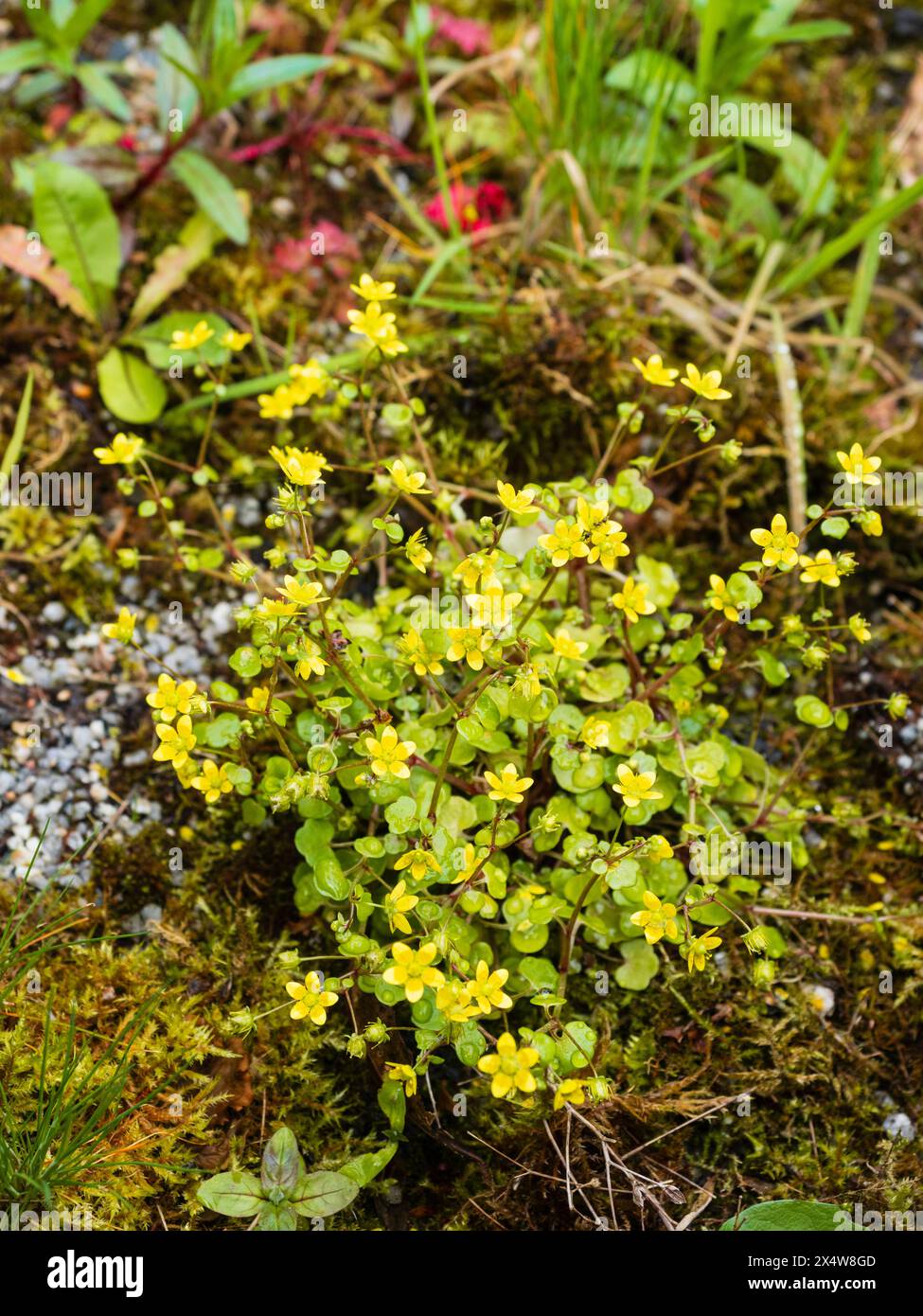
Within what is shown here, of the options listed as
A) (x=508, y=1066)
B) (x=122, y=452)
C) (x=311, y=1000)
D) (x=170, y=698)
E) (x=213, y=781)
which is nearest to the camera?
(x=508, y=1066)

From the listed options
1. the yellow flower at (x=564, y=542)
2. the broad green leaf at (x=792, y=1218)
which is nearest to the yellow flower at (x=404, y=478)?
the yellow flower at (x=564, y=542)

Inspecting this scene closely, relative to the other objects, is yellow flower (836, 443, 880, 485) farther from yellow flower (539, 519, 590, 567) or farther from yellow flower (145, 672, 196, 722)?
yellow flower (145, 672, 196, 722)

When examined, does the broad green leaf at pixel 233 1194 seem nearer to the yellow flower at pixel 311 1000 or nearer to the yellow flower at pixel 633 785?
the yellow flower at pixel 311 1000

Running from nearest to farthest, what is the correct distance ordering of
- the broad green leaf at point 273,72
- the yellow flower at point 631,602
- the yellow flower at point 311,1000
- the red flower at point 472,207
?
the yellow flower at point 311,1000 → the yellow flower at point 631,602 → the broad green leaf at point 273,72 → the red flower at point 472,207

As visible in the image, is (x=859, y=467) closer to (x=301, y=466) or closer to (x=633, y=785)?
(x=633, y=785)

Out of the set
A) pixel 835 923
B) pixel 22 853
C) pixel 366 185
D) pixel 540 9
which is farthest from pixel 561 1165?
pixel 540 9

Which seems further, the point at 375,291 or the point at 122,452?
the point at 122,452

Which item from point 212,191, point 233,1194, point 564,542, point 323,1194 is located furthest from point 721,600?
point 212,191
